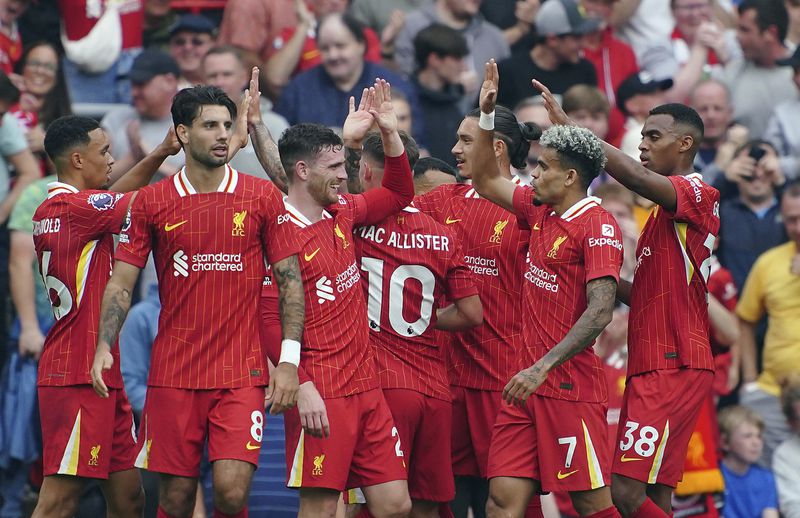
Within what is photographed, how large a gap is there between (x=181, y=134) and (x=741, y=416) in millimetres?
5875

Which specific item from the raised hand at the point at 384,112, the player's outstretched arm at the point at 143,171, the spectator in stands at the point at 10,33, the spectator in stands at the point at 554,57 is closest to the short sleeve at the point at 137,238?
the player's outstretched arm at the point at 143,171

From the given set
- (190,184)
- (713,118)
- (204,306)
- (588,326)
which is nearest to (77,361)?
(204,306)

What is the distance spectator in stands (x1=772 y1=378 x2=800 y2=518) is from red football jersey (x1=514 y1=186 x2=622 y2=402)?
3.87m

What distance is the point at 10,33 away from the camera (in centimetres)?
1358

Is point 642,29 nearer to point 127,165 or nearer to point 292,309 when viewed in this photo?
point 127,165

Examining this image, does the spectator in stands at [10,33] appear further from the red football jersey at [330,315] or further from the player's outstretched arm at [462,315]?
the player's outstretched arm at [462,315]

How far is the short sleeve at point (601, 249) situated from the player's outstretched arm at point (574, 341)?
1.9 inches

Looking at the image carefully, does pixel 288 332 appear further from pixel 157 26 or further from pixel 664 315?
pixel 157 26

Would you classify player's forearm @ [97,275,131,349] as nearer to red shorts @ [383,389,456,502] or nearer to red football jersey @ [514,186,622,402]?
red shorts @ [383,389,456,502]

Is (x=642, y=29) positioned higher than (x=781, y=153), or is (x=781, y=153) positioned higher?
(x=642, y=29)

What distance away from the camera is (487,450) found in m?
10.1

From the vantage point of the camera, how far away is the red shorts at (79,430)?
9469 mm

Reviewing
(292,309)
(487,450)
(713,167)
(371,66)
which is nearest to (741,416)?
(713,167)

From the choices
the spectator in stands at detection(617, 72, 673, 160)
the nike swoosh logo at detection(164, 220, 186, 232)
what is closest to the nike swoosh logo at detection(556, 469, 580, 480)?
the nike swoosh logo at detection(164, 220, 186, 232)
